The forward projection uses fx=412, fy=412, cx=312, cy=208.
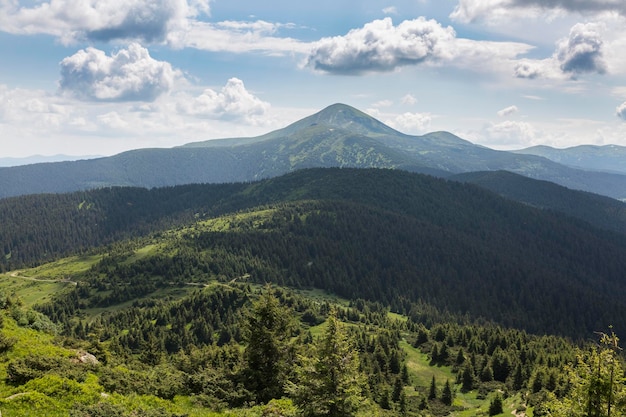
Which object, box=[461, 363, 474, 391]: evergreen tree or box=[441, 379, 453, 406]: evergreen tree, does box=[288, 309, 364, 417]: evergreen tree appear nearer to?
box=[441, 379, 453, 406]: evergreen tree

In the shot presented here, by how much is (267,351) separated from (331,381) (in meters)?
22.2

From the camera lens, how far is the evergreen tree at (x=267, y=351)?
168 feet

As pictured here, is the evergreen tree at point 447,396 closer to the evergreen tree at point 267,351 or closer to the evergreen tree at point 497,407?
the evergreen tree at point 497,407

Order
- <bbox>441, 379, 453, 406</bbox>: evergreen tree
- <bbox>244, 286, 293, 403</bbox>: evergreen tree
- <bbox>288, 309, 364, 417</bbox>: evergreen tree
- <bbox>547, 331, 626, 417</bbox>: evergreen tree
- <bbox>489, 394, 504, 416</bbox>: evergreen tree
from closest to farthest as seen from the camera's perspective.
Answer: <bbox>547, 331, 626, 417</bbox>: evergreen tree
<bbox>288, 309, 364, 417</bbox>: evergreen tree
<bbox>244, 286, 293, 403</bbox>: evergreen tree
<bbox>489, 394, 504, 416</bbox>: evergreen tree
<bbox>441, 379, 453, 406</bbox>: evergreen tree

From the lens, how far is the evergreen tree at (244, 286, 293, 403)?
5109 cm

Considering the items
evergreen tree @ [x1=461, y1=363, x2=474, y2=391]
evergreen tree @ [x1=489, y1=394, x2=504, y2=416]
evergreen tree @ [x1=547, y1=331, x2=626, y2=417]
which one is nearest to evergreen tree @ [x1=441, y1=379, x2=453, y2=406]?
evergreen tree @ [x1=461, y1=363, x2=474, y2=391]

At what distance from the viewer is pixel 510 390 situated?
8850 centimetres

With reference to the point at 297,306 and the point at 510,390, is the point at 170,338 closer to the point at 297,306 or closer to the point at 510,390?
the point at 297,306

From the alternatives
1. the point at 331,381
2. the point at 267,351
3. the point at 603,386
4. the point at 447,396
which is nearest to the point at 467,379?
the point at 447,396

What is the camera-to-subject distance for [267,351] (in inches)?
2108

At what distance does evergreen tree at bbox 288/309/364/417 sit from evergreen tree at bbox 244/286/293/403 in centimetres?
1766

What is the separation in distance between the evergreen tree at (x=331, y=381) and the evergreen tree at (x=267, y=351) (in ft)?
58.0

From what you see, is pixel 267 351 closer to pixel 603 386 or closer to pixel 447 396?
pixel 603 386

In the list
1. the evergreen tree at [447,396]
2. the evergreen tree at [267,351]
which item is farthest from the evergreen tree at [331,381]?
the evergreen tree at [447,396]
